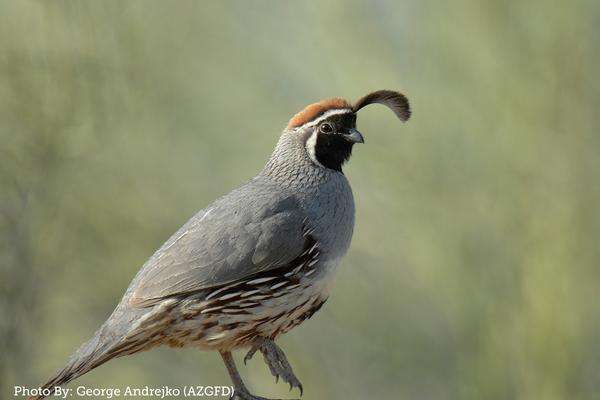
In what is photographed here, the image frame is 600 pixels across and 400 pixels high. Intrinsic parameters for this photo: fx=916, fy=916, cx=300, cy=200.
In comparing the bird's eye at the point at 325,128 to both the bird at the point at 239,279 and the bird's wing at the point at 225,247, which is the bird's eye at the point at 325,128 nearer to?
the bird at the point at 239,279

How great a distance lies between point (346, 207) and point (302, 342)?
118 inches

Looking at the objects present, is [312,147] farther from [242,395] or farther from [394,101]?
[242,395]

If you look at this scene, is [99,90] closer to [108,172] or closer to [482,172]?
[108,172]

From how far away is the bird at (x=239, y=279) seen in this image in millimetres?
2502

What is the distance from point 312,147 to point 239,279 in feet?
1.76

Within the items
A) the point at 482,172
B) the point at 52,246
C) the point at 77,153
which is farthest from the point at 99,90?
the point at 482,172

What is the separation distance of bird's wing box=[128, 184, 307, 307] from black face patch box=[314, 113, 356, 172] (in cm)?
26

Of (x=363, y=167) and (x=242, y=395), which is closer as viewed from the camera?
(x=242, y=395)

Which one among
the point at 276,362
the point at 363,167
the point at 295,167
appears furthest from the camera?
the point at 363,167

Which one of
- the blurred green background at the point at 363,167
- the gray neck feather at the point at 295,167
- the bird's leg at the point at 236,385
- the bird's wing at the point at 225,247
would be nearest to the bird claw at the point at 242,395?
the bird's leg at the point at 236,385

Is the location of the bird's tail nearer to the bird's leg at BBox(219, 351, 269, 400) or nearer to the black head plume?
the bird's leg at BBox(219, 351, 269, 400)

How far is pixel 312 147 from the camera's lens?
284 centimetres

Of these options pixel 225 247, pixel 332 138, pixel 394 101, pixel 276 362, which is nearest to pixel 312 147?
pixel 332 138

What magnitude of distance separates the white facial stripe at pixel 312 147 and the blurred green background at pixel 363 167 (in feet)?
7.28
